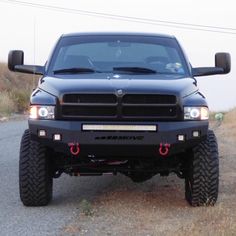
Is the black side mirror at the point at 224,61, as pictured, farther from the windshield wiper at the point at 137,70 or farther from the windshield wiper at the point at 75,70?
the windshield wiper at the point at 75,70

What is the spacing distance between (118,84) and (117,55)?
1.39 meters

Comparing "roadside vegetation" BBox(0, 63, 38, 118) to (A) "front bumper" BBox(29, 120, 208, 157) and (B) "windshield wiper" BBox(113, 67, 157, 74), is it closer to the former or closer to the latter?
(B) "windshield wiper" BBox(113, 67, 157, 74)

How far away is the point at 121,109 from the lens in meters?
7.32

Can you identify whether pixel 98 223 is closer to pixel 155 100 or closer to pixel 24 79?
pixel 155 100

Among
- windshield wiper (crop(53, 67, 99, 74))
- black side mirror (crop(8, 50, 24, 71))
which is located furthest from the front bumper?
black side mirror (crop(8, 50, 24, 71))

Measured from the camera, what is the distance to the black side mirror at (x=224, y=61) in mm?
8855

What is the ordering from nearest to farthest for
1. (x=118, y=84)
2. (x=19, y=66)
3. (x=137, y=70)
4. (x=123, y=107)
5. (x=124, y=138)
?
(x=124, y=138) < (x=123, y=107) < (x=118, y=84) < (x=137, y=70) < (x=19, y=66)

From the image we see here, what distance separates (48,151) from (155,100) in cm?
142

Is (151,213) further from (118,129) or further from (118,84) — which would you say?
(118,84)

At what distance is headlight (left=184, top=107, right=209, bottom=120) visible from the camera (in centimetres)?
736

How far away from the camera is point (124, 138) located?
7.22 meters

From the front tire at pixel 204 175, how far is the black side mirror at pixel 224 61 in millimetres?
1478

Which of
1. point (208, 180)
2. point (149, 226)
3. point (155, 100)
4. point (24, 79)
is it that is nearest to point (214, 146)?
point (208, 180)

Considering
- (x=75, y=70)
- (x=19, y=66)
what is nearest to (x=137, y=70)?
(x=75, y=70)
